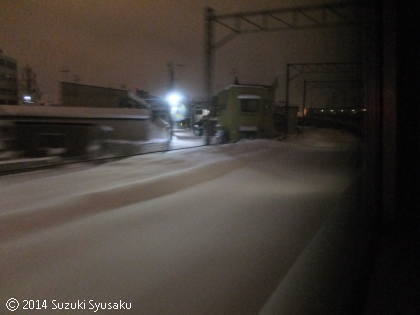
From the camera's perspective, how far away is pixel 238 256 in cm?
432

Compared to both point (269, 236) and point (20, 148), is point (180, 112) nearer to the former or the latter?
point (20, 148)

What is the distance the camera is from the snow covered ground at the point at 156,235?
3430 millimetres

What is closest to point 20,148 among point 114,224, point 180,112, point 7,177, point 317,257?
point 7,177

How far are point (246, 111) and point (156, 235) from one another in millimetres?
21976

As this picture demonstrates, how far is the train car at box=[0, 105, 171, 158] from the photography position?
34.4ft

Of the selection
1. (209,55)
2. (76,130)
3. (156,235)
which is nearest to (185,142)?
(209,55)

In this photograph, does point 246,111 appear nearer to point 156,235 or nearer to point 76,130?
point 76,130

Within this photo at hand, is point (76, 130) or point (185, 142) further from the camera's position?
point (185, 142)

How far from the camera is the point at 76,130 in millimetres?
11820

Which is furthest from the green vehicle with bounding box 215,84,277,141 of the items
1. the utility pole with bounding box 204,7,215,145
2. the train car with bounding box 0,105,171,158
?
the train car with bounding box 0,105,171,158

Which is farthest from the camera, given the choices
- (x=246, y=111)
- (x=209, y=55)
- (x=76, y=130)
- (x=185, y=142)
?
(x=246, y=111)

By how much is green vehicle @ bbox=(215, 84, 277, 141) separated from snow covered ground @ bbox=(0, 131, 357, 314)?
684 inches

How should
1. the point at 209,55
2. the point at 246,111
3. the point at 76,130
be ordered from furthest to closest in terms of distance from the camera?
the point at 246,111
the point at 209,55
the point at 76,130

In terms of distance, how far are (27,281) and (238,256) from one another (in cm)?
213
